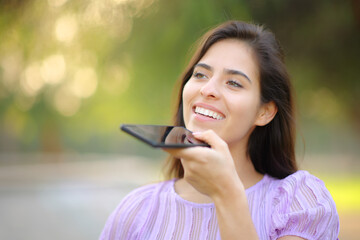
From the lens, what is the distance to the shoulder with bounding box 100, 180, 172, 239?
6.40 feet

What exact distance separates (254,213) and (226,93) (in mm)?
501

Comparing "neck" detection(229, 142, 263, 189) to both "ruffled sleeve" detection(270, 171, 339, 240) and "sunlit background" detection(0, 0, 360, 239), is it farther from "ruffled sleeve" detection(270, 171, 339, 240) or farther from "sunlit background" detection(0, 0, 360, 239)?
"sunlit background" detection(0, 0, 360, 239)

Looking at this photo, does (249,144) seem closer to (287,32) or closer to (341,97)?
(287,32)

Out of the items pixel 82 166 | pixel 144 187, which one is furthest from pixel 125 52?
pixel 82 166

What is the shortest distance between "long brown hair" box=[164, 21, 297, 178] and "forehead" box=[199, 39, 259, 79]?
0.09ft

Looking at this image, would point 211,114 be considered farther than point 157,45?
No

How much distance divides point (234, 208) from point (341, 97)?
2.83m

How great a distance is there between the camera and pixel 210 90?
1.79 m

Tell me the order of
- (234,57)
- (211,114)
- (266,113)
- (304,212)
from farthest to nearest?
(266,113) < (234,57) < (211,114) < (304,212)

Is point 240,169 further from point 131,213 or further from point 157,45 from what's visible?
point 157,45

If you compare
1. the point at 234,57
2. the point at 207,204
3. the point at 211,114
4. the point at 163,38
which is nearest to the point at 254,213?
the point at 207,204

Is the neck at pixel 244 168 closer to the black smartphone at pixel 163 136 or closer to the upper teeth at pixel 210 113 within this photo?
the upper teeth at pixel 210 113

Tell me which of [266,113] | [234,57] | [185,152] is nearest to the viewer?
[185,152]

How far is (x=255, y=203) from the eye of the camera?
187 cm
